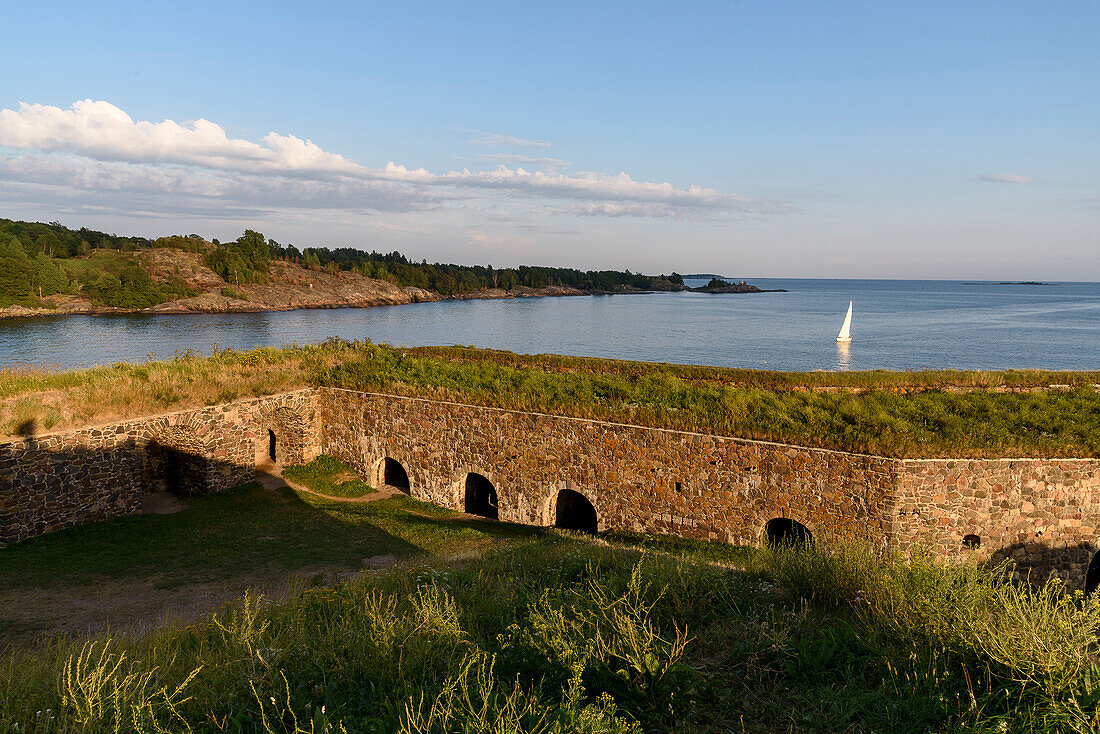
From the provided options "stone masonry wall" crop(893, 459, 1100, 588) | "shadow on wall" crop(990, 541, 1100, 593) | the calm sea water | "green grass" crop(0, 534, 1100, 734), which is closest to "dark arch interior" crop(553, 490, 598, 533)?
"stone masonry wall" crop(893, 459, 1100, 588)

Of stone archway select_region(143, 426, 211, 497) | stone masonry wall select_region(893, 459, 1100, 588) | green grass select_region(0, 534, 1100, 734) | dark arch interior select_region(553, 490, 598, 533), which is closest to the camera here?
green grass select_region(0, 534, 1100, 734)

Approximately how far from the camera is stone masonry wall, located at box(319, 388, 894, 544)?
42.0 ft

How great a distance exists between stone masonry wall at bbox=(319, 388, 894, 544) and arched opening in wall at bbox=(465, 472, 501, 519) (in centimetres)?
74

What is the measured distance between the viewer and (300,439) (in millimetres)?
19172

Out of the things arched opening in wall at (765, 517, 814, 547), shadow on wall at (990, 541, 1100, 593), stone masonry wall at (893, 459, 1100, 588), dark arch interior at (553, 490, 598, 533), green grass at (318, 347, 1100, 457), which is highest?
green grass at (318, 347, 1100, 457)

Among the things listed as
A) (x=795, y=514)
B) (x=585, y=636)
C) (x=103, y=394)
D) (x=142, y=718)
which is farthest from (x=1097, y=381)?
(x=103, y=394)

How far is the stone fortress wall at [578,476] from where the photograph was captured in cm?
1208

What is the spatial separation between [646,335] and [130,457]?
6066 cm

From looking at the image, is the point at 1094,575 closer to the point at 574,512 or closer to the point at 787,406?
the point at 787,406

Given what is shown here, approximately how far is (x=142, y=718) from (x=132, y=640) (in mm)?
3194

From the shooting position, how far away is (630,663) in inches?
195

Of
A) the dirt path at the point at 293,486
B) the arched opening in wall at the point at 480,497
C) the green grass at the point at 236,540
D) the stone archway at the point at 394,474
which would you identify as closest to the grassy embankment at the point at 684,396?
the dirt path at the point at 293,486

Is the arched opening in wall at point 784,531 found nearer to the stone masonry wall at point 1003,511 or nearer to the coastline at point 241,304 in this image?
the stone masonry wall at point 1003,511

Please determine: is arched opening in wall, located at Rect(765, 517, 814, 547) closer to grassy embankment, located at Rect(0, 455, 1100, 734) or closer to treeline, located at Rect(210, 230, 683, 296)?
grassy embankment, located at Rect(0, 455, 1100, 734)
